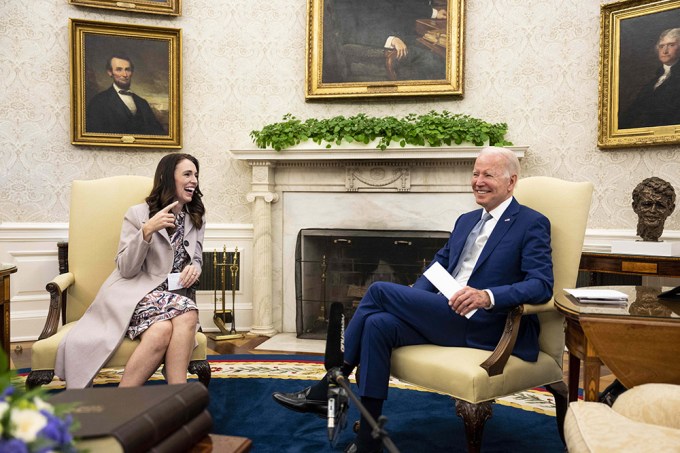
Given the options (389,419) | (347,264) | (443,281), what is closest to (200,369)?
(389,419)

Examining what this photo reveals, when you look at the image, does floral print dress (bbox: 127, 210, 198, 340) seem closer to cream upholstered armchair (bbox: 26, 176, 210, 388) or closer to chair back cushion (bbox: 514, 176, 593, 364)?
cream upholstered armchair (bbox: 26, 176, 210, 388)

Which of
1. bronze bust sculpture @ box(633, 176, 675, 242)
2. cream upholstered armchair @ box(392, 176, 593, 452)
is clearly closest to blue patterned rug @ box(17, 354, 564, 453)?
cream upholstered armchair @ box(392, 176, 593, 452)

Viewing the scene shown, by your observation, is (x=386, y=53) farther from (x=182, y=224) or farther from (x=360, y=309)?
(x=360, y=309)

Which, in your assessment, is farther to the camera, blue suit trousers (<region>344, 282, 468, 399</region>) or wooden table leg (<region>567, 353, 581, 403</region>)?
wooden table leg (<region>567, 353, 581, 403</region>)

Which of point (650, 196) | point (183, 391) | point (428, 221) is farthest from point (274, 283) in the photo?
point (183, 391)

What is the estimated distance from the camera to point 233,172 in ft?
18.8

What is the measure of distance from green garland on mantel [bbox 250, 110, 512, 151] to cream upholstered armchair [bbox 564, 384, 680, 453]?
333cm

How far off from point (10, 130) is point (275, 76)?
8.10 ft

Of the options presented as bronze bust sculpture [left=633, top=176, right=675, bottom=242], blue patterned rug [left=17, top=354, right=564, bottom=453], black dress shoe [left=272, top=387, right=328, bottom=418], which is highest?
bronze bust sculpture [left=633, top=176, right=675, bottom=242]

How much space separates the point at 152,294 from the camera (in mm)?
2990

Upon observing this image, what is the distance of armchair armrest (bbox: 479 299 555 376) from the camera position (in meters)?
2.42

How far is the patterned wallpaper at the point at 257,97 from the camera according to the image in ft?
16.8

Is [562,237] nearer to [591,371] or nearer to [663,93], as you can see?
[591,371]

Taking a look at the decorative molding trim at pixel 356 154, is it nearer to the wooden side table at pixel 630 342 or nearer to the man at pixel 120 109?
the man at pixel 120 109
